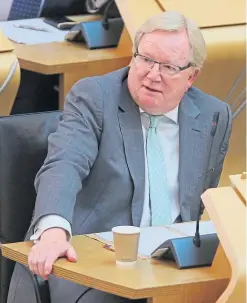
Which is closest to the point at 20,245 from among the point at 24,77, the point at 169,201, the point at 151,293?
the point at 151,293

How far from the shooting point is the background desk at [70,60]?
337 centimetres

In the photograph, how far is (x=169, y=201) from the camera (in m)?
2.46

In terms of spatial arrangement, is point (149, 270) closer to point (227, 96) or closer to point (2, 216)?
point (2, 216)

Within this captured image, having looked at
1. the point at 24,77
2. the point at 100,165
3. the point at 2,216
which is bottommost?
the point at 24,77

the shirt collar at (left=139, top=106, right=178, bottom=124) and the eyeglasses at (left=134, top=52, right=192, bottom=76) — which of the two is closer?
the eyeglasses at (left=134, top=52, right=192, bottom=76)

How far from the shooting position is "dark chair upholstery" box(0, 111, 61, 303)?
2422 mm

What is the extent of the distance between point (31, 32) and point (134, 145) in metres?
1.50

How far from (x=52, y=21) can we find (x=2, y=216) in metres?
1.67

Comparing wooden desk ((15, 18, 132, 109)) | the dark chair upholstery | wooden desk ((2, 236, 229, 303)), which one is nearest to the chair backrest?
wooden desk ((15, 18, 132, 109))

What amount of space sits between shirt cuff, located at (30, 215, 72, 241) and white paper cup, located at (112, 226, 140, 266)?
19 cm

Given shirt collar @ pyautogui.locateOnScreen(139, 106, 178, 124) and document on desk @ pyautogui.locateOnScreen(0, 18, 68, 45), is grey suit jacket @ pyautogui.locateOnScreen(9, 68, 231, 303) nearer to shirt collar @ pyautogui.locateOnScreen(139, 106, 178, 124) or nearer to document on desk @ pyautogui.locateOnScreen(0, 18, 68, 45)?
shirt collar @ pyautogui.locateOnScreen(139, 106, 178, 124)

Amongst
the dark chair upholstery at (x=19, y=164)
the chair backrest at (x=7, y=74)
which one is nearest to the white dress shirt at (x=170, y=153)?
the dark chair upholstery at (x=19, y=164)

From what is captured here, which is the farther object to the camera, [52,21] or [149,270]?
[52,21]

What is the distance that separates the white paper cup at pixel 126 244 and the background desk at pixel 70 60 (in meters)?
1.50
